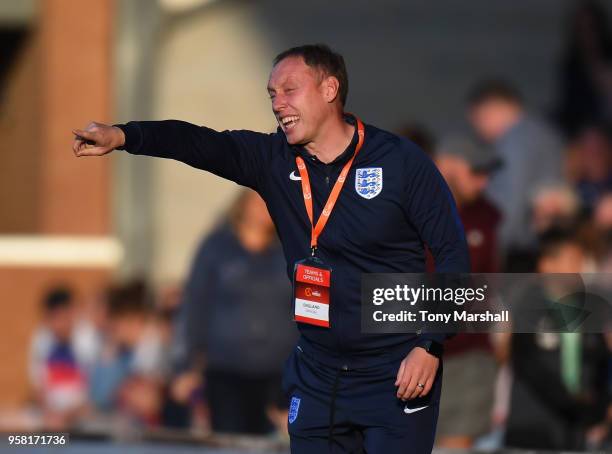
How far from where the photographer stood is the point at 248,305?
A: 9.54m

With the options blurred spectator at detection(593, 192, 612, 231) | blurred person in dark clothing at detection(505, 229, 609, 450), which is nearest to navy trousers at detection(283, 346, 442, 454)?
A: blurred person in dark clothing at detection(505, 229, 609, 450)

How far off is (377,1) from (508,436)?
6.55 metres

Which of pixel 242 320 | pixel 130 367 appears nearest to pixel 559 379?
pixel 242 320

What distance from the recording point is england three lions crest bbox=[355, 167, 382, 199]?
5227mm

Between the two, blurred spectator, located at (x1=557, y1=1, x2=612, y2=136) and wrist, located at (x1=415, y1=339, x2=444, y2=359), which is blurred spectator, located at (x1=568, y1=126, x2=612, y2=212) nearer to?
blurred spectator, located at (x1=557, y1=1, x2=612, y2=136)

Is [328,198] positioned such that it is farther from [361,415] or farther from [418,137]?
[418,137]

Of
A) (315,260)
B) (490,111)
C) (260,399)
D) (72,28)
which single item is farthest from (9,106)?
(315,260)

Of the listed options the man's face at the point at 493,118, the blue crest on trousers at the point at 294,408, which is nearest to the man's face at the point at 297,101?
the blue crest on trousers at the point at 294,408

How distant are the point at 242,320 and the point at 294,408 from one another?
411 cm

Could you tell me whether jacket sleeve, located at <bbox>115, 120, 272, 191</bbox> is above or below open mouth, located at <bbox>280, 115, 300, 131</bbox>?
below

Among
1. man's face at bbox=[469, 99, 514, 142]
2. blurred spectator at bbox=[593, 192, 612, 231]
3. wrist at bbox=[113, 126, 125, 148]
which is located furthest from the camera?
man's face at bbox=[469, 99, 514, 142]

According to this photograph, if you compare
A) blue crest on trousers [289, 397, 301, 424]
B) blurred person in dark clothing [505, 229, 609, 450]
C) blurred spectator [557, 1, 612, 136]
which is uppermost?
blurred spectator [557, 1, 612, 136]

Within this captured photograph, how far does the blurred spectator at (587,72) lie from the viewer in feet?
42.7

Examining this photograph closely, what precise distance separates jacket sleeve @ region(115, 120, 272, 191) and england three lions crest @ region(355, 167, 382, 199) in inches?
15.5
